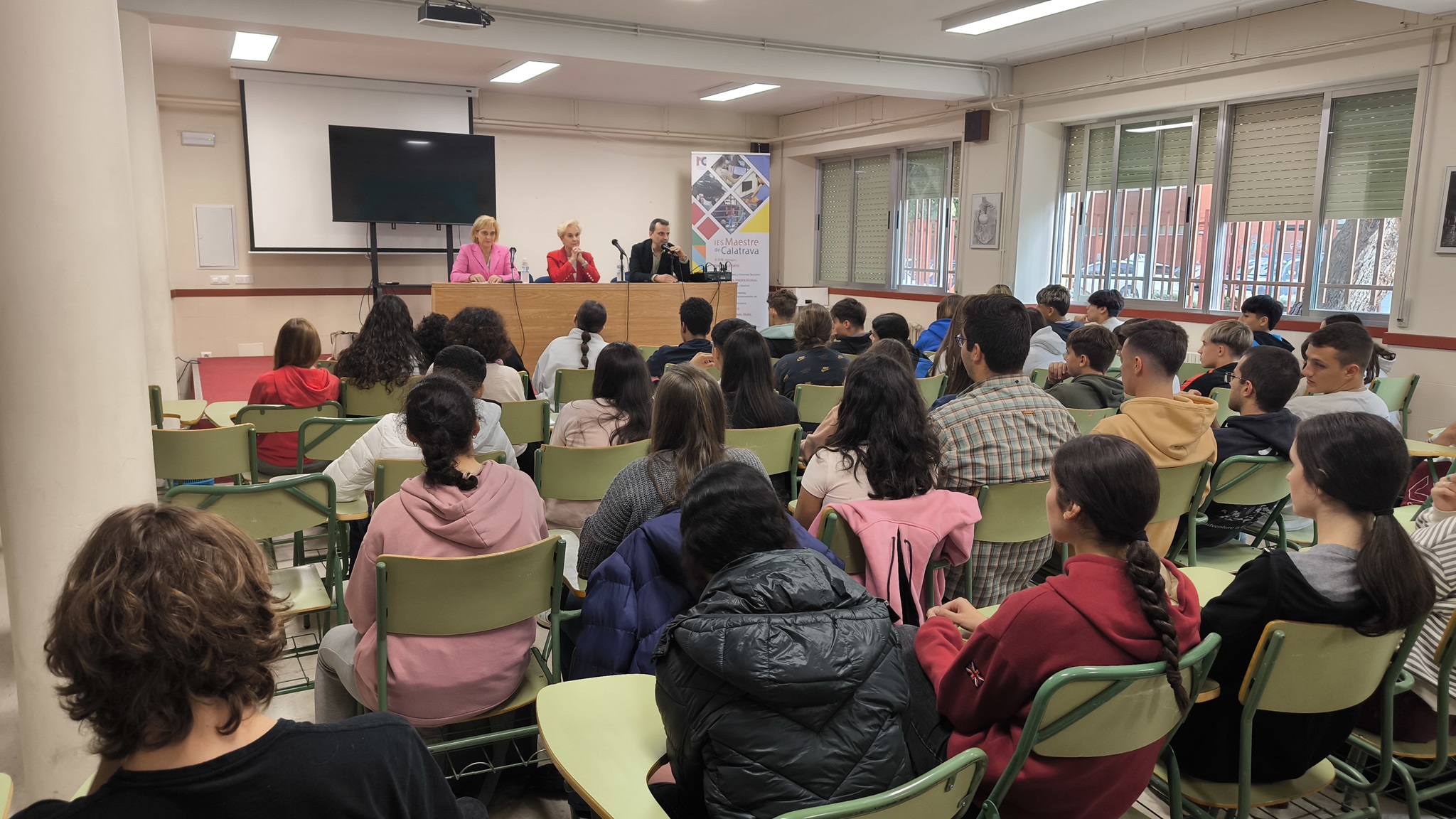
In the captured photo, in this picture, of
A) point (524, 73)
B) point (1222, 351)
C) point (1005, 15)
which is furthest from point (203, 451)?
point (524, 73)

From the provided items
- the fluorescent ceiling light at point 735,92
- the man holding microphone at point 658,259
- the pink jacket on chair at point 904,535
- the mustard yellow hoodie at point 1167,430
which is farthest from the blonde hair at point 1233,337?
the fluorescent ceiling light at point 735,92

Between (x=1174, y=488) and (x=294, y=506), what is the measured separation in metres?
2.70

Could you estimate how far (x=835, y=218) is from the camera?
12.2 metres

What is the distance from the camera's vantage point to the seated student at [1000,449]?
2.76 metres

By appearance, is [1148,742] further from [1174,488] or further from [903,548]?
[1174,488]

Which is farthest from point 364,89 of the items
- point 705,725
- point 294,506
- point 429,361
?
point 705,725

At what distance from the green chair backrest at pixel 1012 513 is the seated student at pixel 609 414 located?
1.17 metres

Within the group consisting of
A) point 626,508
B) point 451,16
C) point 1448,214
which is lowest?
point 626,508

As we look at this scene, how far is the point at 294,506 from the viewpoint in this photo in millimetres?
2629

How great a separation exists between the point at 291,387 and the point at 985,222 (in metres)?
7.17

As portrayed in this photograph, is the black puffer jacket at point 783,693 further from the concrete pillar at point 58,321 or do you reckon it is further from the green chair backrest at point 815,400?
the green chair backrest at point 815,400

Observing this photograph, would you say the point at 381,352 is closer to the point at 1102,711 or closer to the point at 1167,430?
the point at 1167,430

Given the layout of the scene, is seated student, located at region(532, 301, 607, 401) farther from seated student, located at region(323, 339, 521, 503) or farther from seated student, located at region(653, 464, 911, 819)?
seated student, located at region(653, 464, 911, 819)

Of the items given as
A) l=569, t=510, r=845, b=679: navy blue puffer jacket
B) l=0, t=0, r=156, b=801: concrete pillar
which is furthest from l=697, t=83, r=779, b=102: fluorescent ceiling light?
l=569, t=510, r=845, b=679: navy blue puffer jacket
